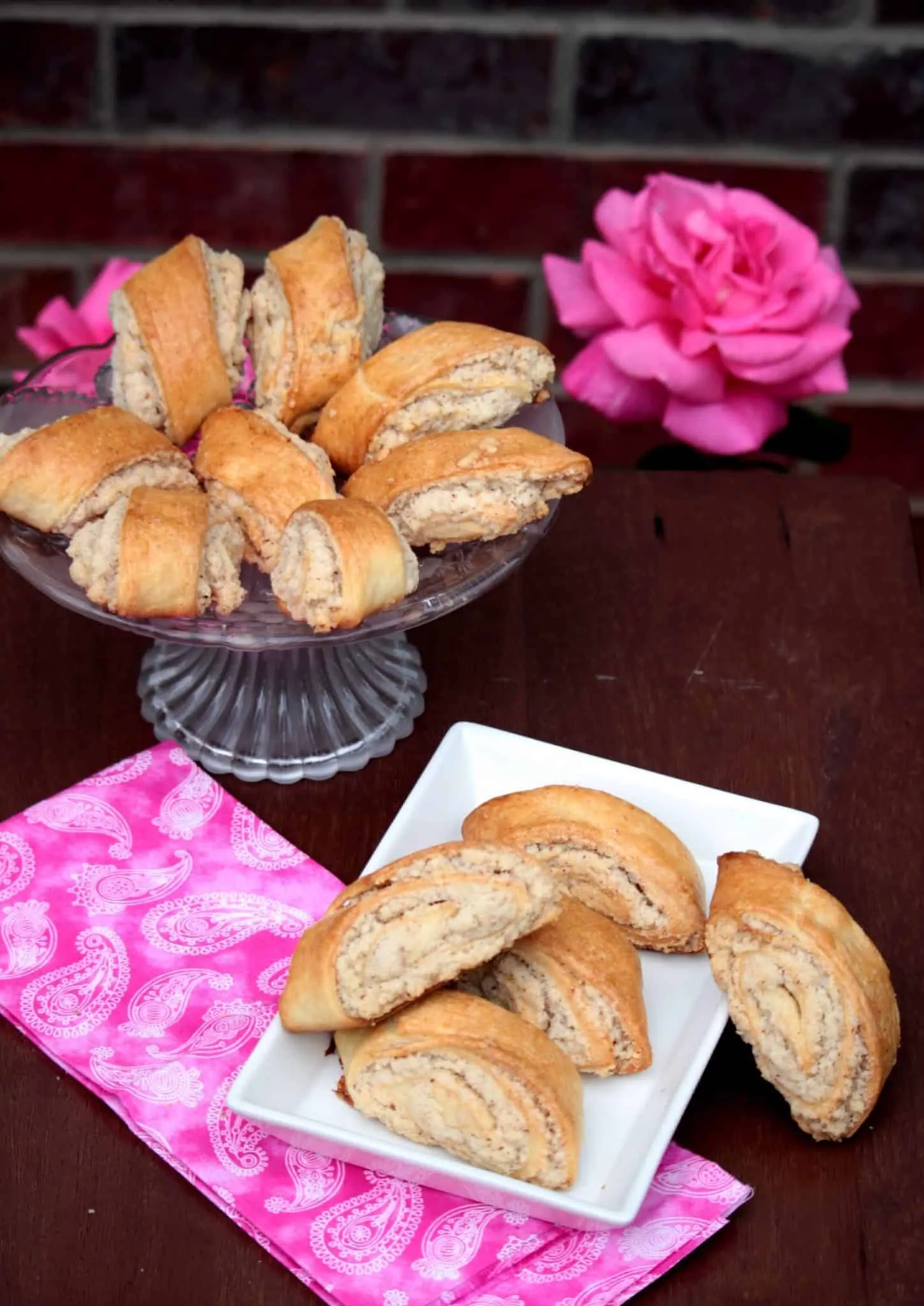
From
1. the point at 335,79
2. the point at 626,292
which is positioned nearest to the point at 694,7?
the point at 335,79

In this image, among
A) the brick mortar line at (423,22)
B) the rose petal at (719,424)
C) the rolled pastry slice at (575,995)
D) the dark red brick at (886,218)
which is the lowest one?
the rolled pastry slice at (575,995)

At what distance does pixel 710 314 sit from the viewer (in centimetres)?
126

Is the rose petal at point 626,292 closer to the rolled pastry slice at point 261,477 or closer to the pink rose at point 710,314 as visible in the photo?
the pink rose at point 710,314

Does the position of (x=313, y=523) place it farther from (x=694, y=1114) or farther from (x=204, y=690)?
(x=694, y=1114)

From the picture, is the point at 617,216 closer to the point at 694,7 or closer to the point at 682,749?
the point at 694,7

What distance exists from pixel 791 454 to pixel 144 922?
2.48ft

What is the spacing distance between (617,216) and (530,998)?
726 millimetres

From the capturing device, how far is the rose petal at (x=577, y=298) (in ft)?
4.30

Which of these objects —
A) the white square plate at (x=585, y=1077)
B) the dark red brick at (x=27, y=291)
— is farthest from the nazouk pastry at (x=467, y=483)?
the dark red brick at (x=27, y=291)

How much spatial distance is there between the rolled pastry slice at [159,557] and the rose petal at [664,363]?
17.7 inches

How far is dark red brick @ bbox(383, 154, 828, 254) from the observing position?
64.2 inches

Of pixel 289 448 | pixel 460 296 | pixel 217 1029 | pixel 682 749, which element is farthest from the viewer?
pixel 460 296

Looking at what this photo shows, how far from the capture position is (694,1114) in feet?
2.65

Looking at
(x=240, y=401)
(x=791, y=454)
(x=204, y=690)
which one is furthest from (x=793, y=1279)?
(x=791, y=454)
